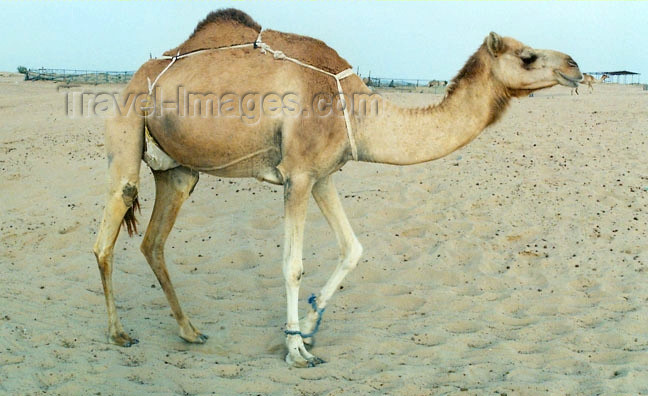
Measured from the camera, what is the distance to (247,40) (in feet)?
15.7

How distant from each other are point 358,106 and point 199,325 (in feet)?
7.31

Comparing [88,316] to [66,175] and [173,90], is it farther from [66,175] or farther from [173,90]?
[66,175]

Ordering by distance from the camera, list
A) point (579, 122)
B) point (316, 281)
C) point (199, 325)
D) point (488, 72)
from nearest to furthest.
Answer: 1. point (488, 72)
2. point (199, 325)
3. point (316, 281)
4. point (579, 122)

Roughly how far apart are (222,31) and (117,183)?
1424 mm

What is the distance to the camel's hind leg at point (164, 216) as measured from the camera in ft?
16.4

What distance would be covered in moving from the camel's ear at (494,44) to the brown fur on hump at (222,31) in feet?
5.68

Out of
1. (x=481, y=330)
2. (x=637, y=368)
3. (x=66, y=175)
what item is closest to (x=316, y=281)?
(x=481, y=330)

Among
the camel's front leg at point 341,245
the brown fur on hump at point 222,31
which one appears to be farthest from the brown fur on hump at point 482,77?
the brown fur on hump at point 222,31

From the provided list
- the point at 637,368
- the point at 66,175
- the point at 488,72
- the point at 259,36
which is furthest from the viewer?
the point at 66,175

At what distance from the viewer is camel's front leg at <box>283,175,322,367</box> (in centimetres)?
440

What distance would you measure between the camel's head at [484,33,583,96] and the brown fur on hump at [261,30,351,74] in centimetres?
109

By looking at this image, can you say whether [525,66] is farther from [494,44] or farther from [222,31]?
[222,31]

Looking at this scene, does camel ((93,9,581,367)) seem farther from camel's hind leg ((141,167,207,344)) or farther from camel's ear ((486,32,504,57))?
camel's hind leg ((141,167,207,344))

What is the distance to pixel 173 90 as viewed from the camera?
4.64m
